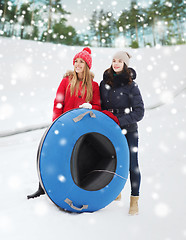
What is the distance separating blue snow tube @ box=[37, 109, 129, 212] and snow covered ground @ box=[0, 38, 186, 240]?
0.15 m

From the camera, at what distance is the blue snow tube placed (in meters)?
1.27

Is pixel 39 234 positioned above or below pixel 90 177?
below

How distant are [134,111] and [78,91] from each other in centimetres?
43

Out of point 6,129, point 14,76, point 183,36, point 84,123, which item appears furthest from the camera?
point 183,36

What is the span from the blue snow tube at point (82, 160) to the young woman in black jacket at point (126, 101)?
0.13m

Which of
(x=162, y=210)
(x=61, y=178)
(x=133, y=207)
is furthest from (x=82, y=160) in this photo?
(x=162, y=210)

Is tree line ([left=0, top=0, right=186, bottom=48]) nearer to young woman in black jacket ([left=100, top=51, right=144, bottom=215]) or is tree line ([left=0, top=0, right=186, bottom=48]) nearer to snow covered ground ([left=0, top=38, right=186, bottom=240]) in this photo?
snow covered ground ([left=0, top=38, right=186, bottom=240])

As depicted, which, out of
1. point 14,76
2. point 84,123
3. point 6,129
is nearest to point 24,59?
point 14,76

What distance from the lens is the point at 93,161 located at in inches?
59.9

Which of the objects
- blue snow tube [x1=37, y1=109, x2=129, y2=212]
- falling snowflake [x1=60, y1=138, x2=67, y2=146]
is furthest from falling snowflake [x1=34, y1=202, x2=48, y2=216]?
falling snowflake [x1=60, y1=138, x2=67, y2=146]

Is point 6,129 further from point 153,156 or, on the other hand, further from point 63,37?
point 63,37

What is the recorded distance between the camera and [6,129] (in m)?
3.72

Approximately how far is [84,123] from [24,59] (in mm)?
5447

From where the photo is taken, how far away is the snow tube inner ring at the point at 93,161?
1.40m
